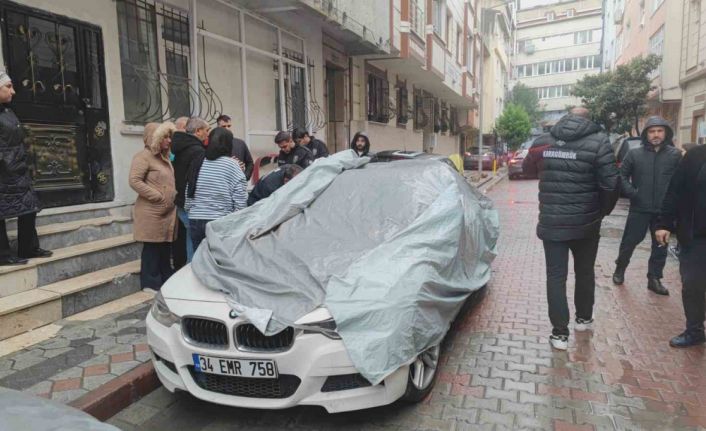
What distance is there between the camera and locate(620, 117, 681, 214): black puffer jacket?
5312 millimetres

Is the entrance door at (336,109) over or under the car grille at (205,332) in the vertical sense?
over

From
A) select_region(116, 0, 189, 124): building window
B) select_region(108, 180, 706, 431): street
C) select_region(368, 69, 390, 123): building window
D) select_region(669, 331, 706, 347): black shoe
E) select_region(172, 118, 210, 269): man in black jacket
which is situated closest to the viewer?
select_region(108, 180, 706, 431): street

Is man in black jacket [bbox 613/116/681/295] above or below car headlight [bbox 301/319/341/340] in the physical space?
above

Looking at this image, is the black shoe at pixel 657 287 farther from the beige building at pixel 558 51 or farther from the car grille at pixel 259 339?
the beige building at pixel 558 51

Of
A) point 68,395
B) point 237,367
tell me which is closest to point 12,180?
point 68,395

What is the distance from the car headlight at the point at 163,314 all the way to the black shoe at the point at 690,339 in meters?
3.66

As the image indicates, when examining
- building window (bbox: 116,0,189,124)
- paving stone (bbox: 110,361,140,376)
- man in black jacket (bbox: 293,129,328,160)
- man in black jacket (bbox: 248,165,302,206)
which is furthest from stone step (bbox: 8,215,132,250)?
man in black jacket (bbox: 293,129,328,160)

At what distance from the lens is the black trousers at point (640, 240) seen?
537 centimetres

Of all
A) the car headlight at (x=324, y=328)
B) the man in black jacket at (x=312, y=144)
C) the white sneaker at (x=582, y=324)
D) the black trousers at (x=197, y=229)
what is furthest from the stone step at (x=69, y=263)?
the white sneaker at (x=582, y=324)

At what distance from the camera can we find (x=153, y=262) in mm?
5074

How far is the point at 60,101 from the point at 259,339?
381 centimetres

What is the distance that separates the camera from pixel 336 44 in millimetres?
11680

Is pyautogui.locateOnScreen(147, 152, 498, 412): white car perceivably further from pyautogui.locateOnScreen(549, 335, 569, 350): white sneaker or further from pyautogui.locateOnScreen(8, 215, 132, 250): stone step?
pyautogui.locateOnScreen(8, 215, 132, 250): stone step

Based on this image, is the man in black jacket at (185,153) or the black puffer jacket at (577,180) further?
the man in black jacket at (185,153)
